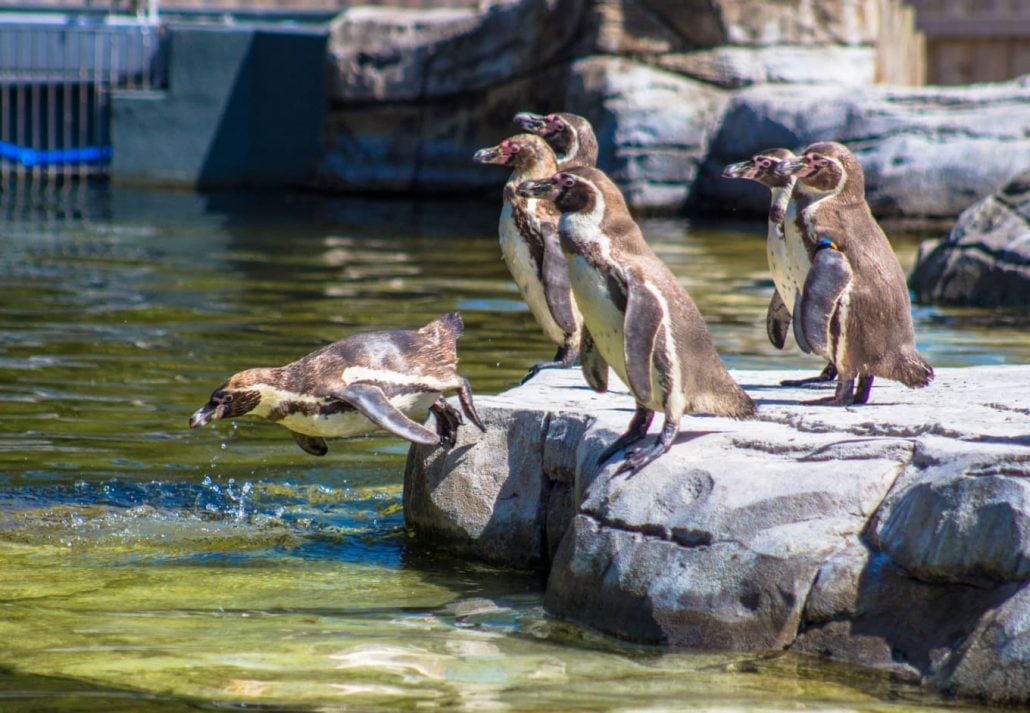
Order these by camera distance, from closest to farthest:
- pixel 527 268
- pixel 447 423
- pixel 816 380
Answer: pixel 447 423
pixel 816 380
pixel 527 268

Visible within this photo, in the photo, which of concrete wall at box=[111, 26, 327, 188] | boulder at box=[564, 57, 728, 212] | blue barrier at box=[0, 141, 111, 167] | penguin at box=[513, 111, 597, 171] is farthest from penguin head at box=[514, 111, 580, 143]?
blue barrier at box=[0, 141, 111, 167]

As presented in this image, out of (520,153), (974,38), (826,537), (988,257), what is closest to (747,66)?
(974,38)

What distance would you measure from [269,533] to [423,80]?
13214mm

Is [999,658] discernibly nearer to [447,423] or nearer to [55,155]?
[447,423]

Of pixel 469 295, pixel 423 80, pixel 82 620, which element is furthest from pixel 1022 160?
pixel 82 620

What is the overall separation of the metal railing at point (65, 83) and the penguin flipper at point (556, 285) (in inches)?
535

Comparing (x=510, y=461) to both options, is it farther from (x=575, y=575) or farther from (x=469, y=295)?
(x=469, y=295)

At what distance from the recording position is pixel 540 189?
4.83 metres

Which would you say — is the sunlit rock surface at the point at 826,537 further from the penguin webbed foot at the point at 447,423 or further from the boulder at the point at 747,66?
the boulder at the point at 747,66

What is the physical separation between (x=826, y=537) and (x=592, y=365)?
1.32m

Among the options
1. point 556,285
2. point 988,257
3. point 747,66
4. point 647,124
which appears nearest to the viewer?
point 556,285

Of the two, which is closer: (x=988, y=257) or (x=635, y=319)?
(x=635, y=319)

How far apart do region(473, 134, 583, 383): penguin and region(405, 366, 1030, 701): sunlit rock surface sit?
158 centimetres

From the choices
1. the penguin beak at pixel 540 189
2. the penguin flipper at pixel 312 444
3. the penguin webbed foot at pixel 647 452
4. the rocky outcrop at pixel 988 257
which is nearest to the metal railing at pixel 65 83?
the rocky outcrop at pixel 988 257
